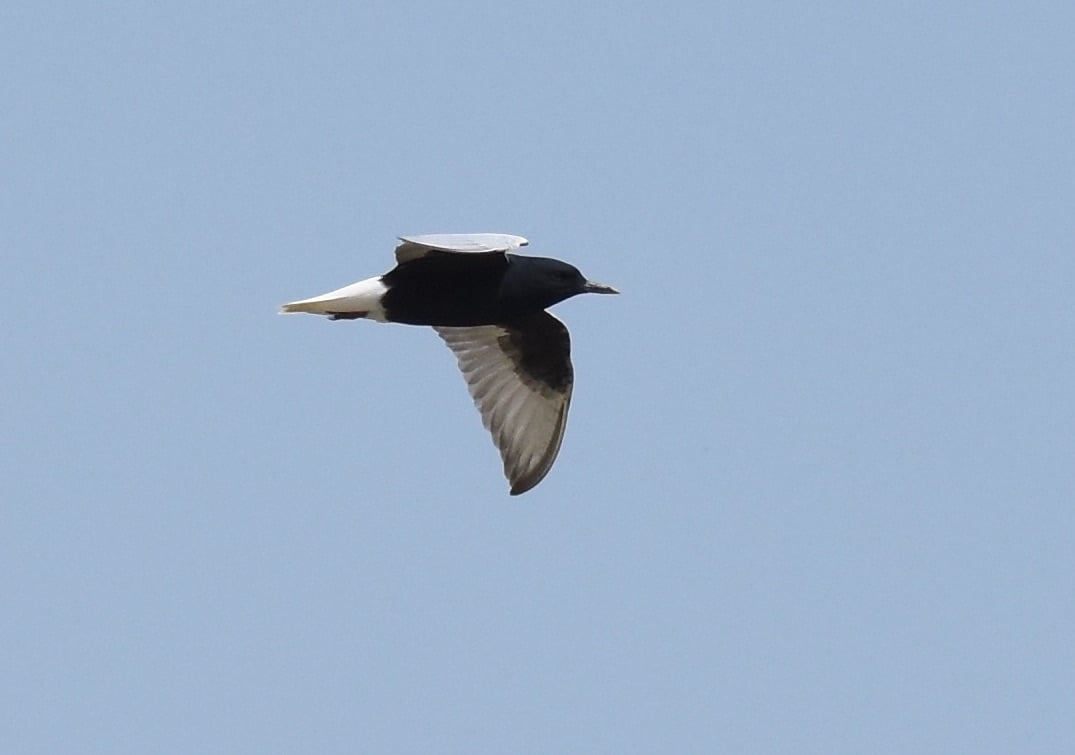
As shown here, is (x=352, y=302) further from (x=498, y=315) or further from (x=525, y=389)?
(x=525, y=389)

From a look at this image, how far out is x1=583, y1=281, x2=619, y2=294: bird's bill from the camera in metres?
18.4

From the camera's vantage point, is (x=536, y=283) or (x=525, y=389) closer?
(x=536, y=283)

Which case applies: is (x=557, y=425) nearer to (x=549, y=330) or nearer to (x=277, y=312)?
(x=549, y=330)

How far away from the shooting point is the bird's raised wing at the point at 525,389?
19.7m

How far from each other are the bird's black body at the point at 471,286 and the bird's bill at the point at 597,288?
0.87 feet

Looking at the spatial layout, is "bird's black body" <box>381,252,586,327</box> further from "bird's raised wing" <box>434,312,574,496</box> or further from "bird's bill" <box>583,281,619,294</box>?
"bird's raised wing" <box>434,312,574,496</box>

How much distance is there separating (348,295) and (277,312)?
603 millimetres

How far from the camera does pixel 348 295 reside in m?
18.1

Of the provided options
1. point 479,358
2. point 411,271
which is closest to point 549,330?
point 479,358

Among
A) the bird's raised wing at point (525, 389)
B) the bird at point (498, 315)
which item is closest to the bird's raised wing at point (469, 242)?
the bird at point (498, 315)

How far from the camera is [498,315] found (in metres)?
18.2

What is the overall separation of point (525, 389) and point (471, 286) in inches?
83.0

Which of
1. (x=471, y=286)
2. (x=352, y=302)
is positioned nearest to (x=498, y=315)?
(x=471, y=286)

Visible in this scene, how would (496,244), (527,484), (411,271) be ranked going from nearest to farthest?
(496,244) < (411,271) < (527,484)
